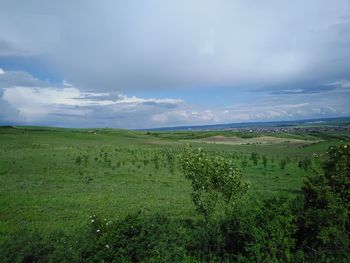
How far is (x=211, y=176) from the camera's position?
1917 cm

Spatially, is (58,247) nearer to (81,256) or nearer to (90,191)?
(81,256)

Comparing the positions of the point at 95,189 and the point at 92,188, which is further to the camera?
the point at 92,188

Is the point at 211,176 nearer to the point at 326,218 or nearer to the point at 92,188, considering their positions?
the point at 326,218

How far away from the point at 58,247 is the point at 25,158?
40.8m

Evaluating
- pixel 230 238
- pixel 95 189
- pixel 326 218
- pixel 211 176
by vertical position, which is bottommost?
pixel 95 189

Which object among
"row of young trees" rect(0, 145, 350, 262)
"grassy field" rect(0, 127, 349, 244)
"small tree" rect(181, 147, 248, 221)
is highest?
"small tree" rect(181, 147, 248, 221)

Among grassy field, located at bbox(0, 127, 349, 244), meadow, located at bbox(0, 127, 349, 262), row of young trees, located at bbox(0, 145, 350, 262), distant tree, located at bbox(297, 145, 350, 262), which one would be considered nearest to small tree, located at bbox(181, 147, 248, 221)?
meadow, located at bbox(0, 127, 349, 262)

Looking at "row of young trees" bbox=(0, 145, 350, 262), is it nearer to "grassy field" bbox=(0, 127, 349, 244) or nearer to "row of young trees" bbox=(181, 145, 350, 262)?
"row of young trees" bbox=(181, 145, 350, 262)

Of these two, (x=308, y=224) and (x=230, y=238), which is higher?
(x=308, y=224)

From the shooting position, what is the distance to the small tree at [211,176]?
1911 centimetres

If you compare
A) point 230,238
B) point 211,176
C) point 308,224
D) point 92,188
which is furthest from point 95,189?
point 308,224

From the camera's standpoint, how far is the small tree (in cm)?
1911

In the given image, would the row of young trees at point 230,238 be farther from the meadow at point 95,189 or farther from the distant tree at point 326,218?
the meadow at point 95,189

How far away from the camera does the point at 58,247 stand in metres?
12.4
